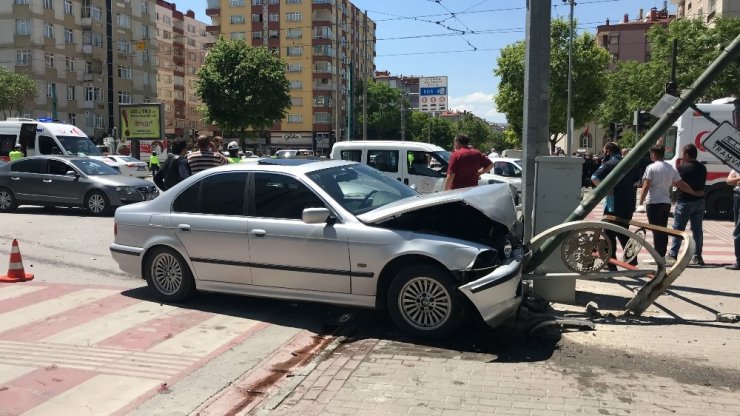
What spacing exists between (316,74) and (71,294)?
77762mm

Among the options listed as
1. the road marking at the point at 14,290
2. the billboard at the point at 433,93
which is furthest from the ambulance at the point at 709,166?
the billboard at the point at 433,93

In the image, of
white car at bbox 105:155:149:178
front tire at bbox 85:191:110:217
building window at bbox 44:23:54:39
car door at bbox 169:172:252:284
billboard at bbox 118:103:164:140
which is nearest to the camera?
car door at bbox 169:172:252:284

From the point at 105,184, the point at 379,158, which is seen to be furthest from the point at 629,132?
the point at 105,184

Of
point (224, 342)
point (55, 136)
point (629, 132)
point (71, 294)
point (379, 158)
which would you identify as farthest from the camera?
point (629, 132)

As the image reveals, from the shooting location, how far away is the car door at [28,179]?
15023 mm

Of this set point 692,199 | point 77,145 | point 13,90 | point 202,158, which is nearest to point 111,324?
point 202,158

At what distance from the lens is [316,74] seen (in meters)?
82.3

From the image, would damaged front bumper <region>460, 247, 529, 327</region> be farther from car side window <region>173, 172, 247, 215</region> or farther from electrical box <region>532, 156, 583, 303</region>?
car side window <region>173, 172, 247, 215</region>

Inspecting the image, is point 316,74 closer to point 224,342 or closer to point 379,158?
point 379,158

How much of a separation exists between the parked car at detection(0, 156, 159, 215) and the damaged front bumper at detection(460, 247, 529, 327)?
11.6m

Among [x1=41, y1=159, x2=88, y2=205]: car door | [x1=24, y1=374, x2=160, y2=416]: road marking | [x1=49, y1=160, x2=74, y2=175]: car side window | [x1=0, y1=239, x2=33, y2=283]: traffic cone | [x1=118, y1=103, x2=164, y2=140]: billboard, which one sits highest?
[x1=118, y1=103, x2=164, y2=140]: billboard

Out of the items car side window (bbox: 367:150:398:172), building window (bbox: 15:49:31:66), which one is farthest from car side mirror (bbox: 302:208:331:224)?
building window (bbox: 15:49:31:66)

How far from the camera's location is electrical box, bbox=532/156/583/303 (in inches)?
258

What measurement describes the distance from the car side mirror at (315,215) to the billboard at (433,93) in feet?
114
